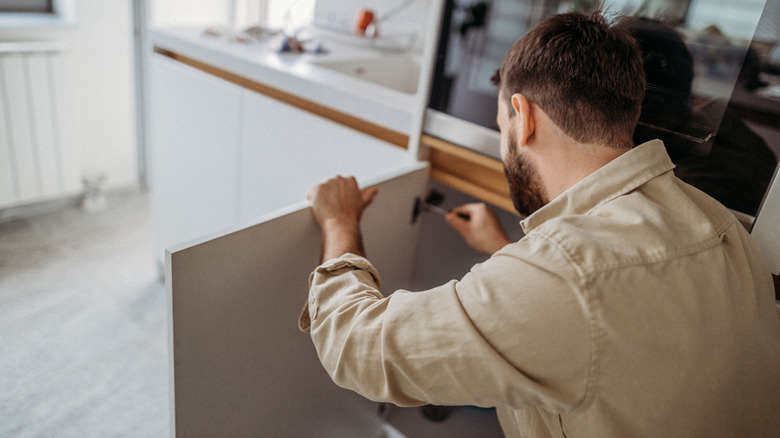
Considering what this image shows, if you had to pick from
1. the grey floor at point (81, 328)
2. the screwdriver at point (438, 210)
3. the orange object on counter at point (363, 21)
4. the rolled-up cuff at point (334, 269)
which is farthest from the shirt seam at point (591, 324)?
the orange object on counter at point (363, 21)

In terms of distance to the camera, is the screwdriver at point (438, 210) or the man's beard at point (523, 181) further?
the screwdriver at point (438, 210)

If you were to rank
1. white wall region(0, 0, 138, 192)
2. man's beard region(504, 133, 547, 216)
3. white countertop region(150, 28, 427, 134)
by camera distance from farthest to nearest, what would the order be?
white wall region(0, 0, 138, 192)
white countertop region(150, 28, 427, 134)
man's beard region(504, 133, 547, 216)

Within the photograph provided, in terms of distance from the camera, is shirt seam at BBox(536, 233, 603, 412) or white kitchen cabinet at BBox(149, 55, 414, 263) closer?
shirt seam at BBox(536, 233, 603, 412)

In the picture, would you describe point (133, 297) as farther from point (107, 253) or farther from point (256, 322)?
point (256, 322)

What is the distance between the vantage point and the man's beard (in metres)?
0.78

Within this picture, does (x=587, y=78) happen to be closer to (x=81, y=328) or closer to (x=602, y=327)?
(x=602, y=327)

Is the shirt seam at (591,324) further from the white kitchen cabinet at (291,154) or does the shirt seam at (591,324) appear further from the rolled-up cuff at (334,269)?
the white kitchen cabinet at (291,154)

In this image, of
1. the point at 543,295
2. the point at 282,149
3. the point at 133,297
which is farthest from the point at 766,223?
the point at 133,297

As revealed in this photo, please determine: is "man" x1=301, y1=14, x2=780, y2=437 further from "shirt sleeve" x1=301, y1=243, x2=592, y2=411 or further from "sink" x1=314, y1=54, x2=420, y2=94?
"sink" x1=314, y1=54, x2=420, y2=94

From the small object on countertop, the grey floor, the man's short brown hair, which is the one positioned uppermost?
the man's short brown hair

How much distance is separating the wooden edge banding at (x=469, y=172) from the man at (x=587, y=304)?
0.30 m

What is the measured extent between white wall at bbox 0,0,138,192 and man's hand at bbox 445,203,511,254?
74.3 inches

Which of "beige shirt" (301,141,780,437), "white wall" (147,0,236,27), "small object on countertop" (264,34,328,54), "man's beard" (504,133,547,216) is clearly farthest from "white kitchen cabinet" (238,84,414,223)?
"white wall" (147,0,236,27)

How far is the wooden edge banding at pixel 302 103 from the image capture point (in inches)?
49.0
